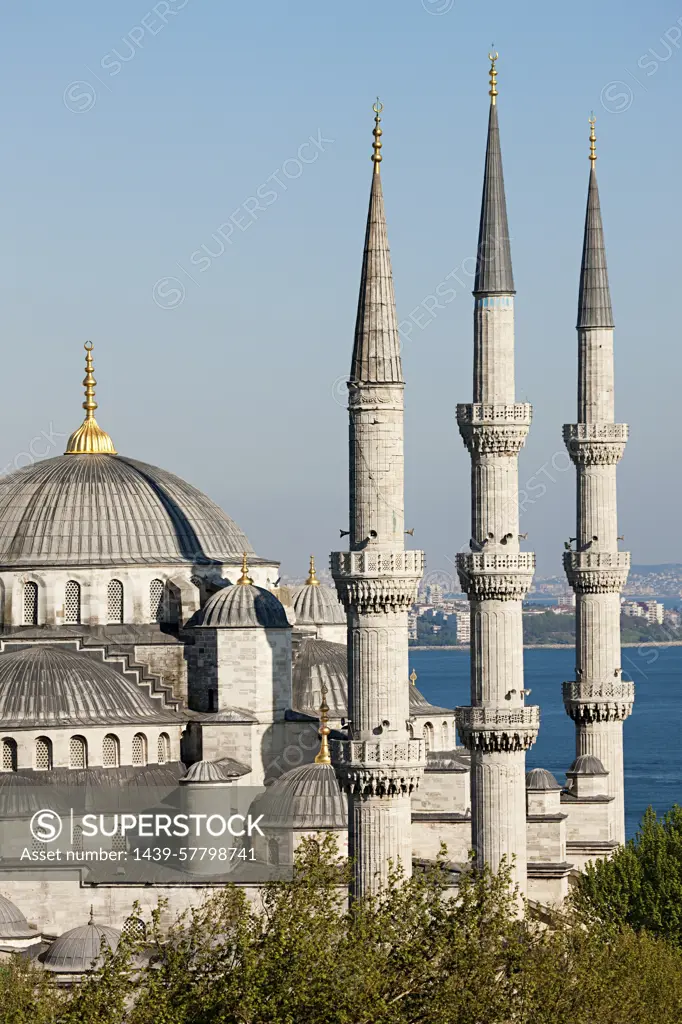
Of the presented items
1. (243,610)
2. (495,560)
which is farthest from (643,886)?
(243,610)

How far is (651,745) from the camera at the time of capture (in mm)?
101250

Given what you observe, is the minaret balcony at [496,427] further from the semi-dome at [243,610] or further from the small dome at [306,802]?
the semi-dome at [243,610]

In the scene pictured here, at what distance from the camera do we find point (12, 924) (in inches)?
1464

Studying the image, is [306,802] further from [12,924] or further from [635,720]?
[635,720]

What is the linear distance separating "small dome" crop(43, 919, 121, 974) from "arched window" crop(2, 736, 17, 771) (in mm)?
4919

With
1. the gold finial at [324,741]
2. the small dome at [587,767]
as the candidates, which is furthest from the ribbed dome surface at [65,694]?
the small dome at [587,767]

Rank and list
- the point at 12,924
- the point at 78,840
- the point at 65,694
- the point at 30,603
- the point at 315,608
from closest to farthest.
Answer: the point at 12,924
the point at 78,840
the point at 65,694
the point at 30,603
the point at 315,608

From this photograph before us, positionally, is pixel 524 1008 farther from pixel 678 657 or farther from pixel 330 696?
pixel 678 657

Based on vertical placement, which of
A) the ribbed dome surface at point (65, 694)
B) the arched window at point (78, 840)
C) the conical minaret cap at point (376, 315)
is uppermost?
the conical minaret cap at point (376, 315)

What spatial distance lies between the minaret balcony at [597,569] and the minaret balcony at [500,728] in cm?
806

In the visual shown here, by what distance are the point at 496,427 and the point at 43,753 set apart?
34.3 ft

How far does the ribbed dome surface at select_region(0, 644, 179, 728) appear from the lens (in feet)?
134

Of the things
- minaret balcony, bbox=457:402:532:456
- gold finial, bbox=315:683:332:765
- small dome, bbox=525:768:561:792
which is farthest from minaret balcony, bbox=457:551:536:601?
small dome, bbox=525:768:561:792

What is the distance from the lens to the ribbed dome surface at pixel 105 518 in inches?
1826
